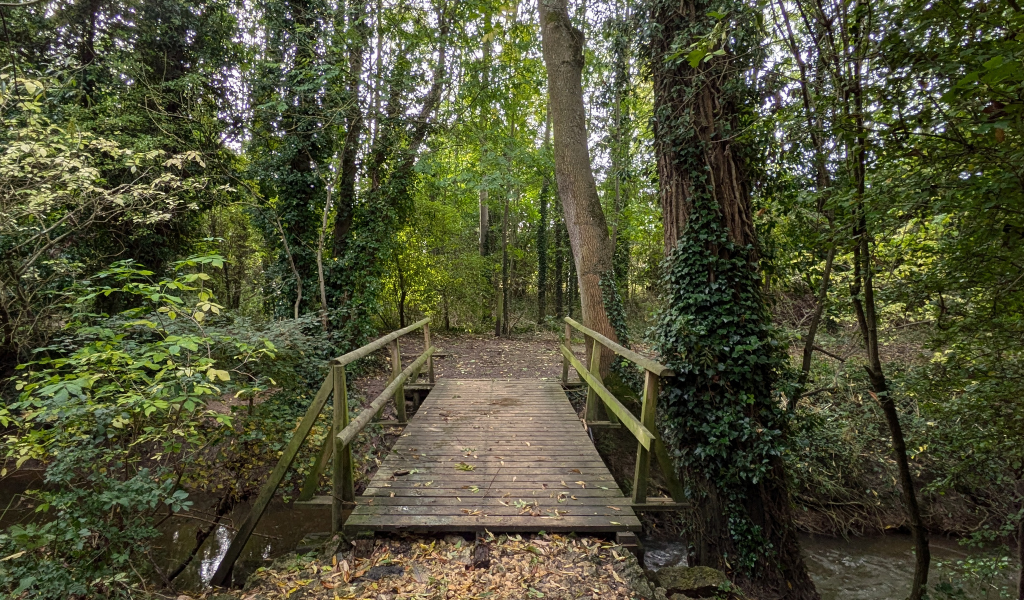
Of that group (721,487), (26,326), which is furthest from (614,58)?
(26,326)

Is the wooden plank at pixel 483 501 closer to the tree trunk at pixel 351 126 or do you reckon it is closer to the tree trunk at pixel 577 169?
the tree trunk at pixel 577 169

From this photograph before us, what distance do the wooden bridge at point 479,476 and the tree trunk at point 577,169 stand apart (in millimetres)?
1632

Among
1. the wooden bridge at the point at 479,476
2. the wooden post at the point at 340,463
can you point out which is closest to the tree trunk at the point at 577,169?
the wooden bridge at the point at 479,476

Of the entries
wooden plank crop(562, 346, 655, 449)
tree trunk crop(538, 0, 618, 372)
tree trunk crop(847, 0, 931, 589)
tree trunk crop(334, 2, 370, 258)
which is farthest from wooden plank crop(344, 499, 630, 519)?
tree trunk crop(334, 2, 370, 258)

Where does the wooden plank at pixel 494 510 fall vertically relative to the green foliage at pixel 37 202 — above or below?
below

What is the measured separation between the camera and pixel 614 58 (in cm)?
623

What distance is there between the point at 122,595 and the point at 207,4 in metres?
10.2

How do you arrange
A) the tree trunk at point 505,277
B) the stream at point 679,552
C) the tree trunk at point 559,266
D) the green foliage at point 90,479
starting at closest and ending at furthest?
the green foliage at point 90,479, the stream at point 679,552, the tree trunk at point 505,277, the tree trunk at point 559,266

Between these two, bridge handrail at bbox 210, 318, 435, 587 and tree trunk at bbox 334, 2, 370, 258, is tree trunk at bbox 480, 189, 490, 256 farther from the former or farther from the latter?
bridge handrail at bbox 210, 318, 435, 587

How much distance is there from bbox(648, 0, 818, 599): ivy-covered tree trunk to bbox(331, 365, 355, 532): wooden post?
283 centimetres

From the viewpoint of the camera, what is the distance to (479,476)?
3.58 m

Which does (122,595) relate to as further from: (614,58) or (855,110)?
(614,58)

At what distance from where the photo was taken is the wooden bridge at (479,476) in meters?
2.94

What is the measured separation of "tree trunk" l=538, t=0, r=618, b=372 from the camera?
248 inches
